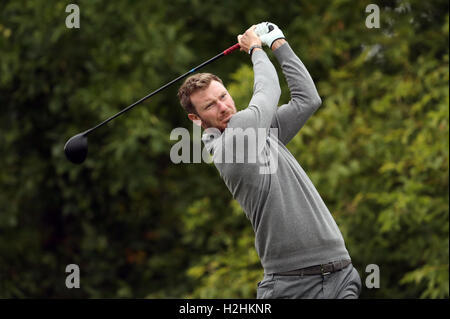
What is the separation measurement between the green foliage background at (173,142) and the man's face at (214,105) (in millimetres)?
2633

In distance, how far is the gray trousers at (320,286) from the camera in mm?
2660

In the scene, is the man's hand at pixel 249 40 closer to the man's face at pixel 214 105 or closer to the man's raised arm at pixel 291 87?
the man's raised arm at pixel 291 87

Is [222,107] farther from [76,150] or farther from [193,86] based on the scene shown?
[76,150]

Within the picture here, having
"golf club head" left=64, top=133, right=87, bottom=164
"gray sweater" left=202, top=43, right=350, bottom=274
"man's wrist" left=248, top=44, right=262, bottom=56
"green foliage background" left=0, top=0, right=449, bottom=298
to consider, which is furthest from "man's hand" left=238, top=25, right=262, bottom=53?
"green foliage background" left=0, top=0, right=449, bottom=298

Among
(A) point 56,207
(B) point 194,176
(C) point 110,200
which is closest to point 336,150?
(B) point 194,176

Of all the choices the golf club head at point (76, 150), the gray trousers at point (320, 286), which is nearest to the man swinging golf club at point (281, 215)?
the gray trousers at point (320, 286)

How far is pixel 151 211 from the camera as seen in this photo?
7.94 metres

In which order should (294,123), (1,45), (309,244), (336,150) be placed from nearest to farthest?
(309,244)
(294,123)
(336,150)
(1,45)

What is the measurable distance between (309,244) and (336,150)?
316 cm

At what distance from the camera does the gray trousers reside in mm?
2660

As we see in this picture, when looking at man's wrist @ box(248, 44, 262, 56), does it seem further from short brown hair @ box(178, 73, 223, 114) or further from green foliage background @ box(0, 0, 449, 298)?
green foliage background @ box(0, 0, 449, 298)

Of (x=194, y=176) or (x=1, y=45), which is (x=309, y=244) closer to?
(x=194, y=176)

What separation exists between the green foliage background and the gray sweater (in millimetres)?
2604

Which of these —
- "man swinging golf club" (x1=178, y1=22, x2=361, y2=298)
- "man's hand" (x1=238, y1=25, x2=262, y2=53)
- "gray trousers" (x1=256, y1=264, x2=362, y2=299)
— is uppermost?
"man's hand" (x1=238, y1=25, x2=262, y2=53)
